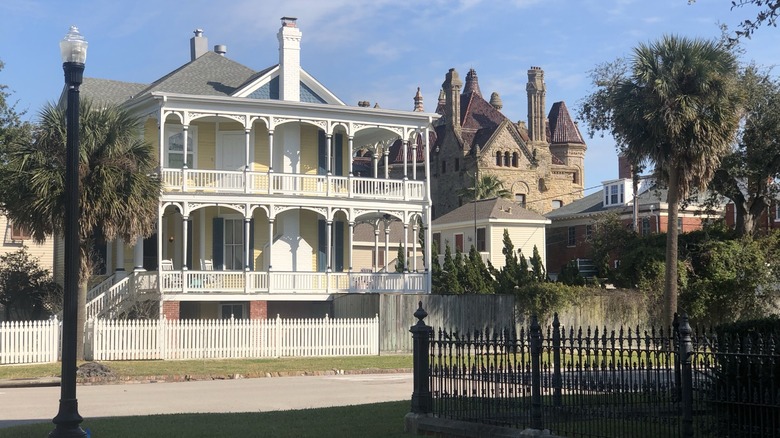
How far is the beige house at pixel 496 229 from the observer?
64.0 metres

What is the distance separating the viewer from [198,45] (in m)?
46.6

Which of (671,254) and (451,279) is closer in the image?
(671,254)

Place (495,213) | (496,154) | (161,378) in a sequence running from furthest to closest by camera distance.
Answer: (496,154), (495,213), (161,378)

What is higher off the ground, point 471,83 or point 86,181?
point 471,83

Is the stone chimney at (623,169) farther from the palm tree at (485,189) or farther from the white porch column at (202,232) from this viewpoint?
the white porch column at (202,232)

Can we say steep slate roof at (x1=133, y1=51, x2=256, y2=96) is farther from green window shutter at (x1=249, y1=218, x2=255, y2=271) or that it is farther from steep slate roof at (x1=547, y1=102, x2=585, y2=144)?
steep slate roof at (x1=547, y1=102, x2=585, y2=144)

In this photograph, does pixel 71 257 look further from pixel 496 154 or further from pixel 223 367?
pixel 496 154

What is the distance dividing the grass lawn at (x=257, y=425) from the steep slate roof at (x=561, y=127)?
77.4 metres

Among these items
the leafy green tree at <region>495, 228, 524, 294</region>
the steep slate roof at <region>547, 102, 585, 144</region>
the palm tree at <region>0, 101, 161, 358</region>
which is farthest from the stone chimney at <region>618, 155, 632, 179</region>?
the palm tree at <region>0, 101, 161, 358</region>

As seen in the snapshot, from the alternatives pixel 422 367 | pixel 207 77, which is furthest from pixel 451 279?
pixel 422 367

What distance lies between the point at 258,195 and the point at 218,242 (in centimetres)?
307

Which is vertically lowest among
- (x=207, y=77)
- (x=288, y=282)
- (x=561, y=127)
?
(x=288, y=282)

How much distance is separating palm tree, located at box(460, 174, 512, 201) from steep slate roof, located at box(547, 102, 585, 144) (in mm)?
Answer: 14785

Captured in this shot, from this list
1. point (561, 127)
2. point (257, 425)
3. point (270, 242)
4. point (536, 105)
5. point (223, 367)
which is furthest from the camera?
point (561, 127)
